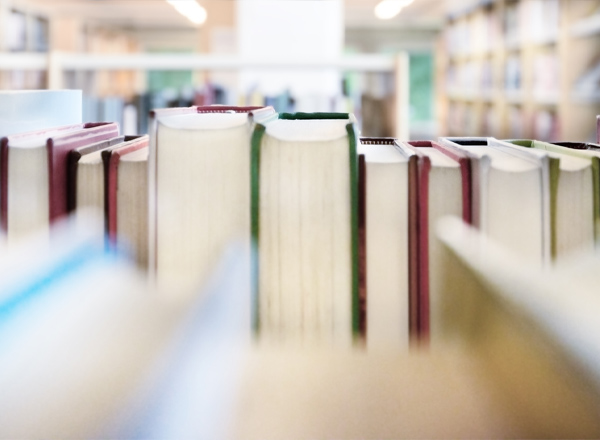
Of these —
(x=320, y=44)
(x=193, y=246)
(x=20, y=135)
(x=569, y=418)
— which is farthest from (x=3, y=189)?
(x=320, y=44)

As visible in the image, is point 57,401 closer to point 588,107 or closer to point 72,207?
point 72,207

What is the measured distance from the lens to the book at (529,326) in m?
0.30

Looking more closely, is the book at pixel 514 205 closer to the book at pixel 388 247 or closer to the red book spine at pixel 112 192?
the book at pixel 388 247

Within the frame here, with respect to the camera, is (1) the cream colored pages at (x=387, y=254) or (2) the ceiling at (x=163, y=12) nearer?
(1) the cream colored pages at (x=387, y=254)

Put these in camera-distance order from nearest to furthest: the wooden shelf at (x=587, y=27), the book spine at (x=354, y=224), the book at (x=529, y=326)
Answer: the book at (x=529, y=326) < the book spine at (x=354, y=224) < the wooden shelf at (x=587, y=27)

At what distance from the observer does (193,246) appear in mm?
442

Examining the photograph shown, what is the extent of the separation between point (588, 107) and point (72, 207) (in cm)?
293

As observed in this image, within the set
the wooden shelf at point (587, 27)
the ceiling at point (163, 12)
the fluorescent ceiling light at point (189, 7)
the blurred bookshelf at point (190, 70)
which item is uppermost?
the ceiling at point (163, 12)

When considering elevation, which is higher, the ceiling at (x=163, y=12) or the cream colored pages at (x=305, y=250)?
the ceiling at (x=163, y=12)

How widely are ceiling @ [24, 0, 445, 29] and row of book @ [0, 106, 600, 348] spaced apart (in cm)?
634

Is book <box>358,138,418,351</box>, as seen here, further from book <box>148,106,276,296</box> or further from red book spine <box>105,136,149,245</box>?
red book spine <box>105,136,149,245</box>

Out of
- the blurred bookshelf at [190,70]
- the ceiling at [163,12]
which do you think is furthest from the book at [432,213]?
the ceiling at [163,12]

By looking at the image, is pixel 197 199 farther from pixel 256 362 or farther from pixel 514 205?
pixel 514 205

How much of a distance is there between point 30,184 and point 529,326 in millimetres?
402
